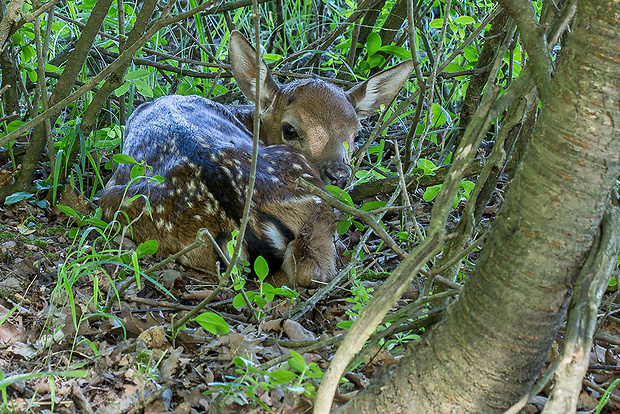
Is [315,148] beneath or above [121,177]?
above

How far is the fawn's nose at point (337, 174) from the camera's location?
4262 mm

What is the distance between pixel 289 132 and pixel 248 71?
0.62m

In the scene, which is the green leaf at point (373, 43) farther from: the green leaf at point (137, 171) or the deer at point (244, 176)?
the green leaf at point (137, 171)

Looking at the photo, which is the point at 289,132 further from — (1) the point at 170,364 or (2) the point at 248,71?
(1) the point at 170,364

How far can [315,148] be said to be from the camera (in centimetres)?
446

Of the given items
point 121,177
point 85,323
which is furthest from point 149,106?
point 85,323

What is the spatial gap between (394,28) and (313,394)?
3.84m

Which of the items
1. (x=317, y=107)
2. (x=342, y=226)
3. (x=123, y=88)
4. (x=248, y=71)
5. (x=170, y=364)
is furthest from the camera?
(x=248, y=71)

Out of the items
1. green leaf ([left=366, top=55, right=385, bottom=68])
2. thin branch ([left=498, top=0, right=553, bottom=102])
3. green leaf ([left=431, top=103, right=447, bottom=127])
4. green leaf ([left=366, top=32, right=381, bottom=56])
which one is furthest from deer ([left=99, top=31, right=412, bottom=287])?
thin branch ([left=498, top=0, right=553, bottom=102])

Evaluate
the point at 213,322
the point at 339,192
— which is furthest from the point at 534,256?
the point at 339,192

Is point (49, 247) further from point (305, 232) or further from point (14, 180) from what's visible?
point (305, 232)

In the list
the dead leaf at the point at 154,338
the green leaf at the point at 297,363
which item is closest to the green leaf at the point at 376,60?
the dead leaf at the point at 154,338

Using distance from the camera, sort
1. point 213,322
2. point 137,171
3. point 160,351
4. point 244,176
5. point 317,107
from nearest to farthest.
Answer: point 213,322
point 160,351
point 137,171
point 244,176
point 317,107

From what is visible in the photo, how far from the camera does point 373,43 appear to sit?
4.95m
